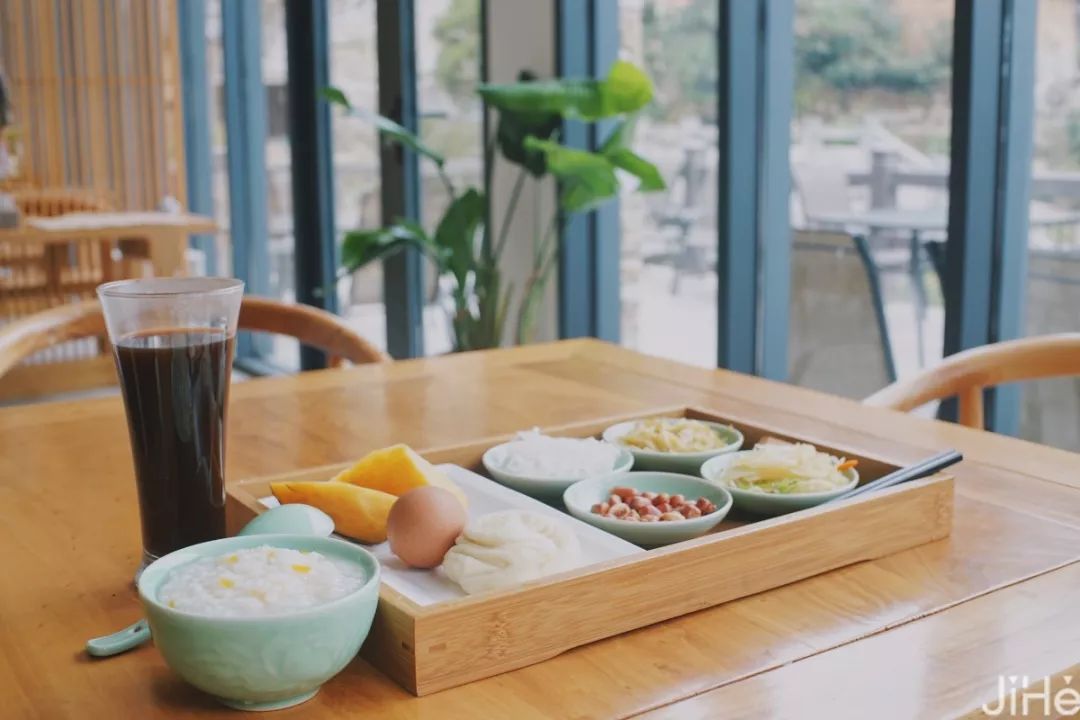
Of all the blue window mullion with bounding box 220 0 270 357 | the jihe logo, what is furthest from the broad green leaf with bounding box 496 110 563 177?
the blue window mullion with bounding box 220 0 270 357

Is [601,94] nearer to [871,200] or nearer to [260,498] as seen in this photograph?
[871,200]

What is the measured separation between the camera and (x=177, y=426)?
90 cm

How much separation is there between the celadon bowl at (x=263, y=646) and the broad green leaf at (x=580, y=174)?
2206 mm

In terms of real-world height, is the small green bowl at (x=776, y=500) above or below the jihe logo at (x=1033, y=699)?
above

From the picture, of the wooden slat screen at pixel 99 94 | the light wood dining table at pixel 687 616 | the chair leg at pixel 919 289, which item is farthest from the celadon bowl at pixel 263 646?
the wooden slat screen at pixel 99 94

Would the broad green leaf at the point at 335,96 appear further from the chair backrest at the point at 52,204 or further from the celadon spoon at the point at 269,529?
the chair backrest at the point at 52,204

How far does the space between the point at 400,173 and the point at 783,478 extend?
3.68 meters

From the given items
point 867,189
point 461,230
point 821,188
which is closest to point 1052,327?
point 867,189

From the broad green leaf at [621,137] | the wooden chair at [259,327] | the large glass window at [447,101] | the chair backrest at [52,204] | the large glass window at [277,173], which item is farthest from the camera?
the chair backrest at [52,204]

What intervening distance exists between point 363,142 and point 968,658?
174 inches

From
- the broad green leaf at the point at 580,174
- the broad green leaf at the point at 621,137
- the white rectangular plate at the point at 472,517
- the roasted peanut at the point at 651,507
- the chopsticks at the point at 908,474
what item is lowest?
the white rectangular plate at the point at 472,517

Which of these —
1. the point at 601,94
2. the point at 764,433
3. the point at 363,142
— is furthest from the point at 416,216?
the point at 764,433

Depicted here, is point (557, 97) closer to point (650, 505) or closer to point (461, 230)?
point (461, 230)

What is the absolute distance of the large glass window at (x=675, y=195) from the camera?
3168mm
